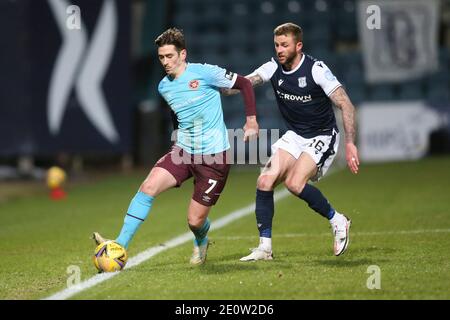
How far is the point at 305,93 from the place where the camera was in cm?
802

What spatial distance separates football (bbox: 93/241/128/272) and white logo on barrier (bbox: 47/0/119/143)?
12529 mm

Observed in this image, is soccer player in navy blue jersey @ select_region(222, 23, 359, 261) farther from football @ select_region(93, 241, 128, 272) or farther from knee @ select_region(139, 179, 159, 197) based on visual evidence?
football @ select_region(93, 241, 128, 272)

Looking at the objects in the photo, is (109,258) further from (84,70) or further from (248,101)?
(84,70)

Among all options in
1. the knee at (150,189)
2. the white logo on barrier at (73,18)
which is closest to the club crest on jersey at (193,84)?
the knee at (150,189)

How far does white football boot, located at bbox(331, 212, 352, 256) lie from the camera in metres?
7.85

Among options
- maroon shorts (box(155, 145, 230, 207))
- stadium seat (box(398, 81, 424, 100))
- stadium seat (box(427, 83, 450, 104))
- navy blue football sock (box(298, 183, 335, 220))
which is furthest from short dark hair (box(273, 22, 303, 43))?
stadium seat (box(398, 81, 424, 100))

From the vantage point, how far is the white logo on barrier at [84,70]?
63.6ft

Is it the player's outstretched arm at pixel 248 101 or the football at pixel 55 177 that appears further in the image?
the football at pixel 55 177

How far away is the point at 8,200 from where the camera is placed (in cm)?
1628

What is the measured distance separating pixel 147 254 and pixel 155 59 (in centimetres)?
1551

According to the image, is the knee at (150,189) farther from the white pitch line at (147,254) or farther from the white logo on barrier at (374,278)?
the white logo on barrier at (374,278)

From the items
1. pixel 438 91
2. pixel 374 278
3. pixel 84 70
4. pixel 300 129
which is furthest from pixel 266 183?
pixel 438 91
